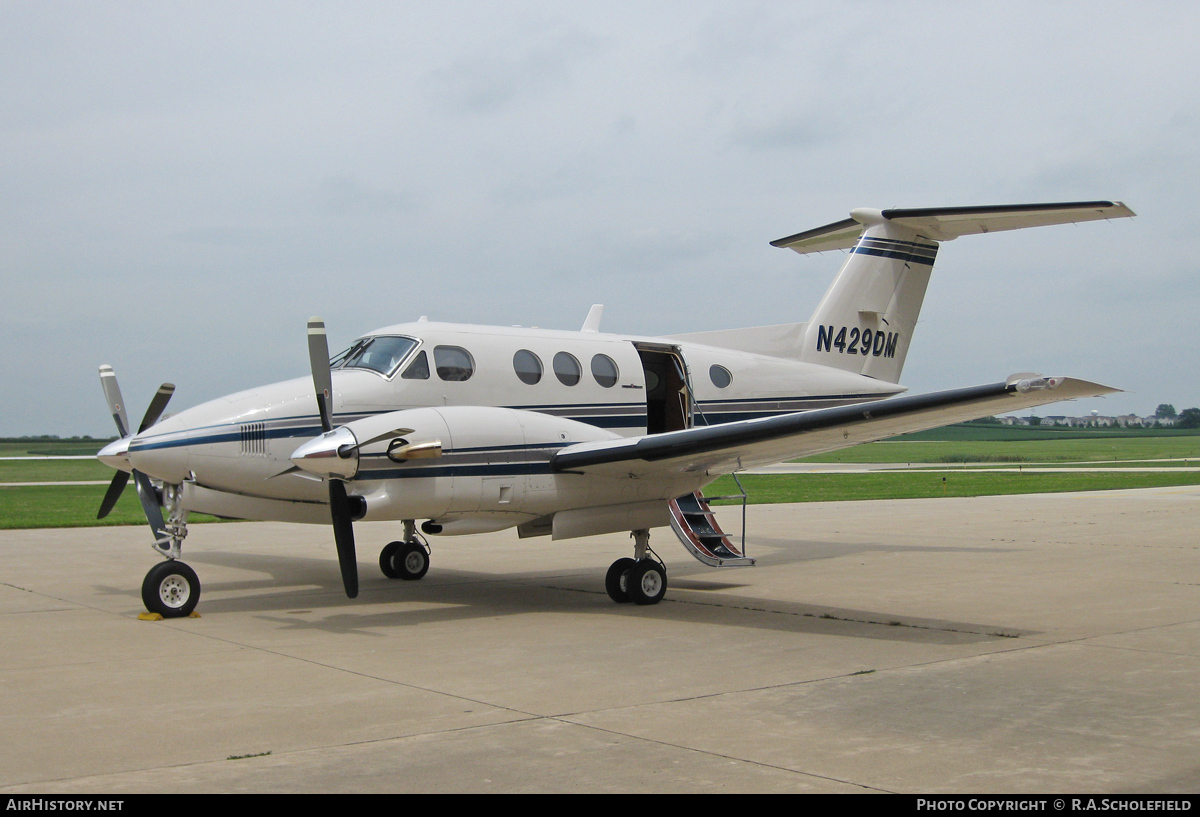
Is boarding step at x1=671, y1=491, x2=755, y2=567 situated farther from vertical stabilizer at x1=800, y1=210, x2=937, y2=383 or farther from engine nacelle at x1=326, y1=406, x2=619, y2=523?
vertical stabilizer at x1=800, y1=210, x2=937, y2=383

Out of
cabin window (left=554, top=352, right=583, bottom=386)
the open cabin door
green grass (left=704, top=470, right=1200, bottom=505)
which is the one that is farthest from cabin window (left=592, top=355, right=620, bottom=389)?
green grass (left=704, top=470, right=1200, bottom=505)

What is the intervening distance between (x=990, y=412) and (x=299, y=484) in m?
6.71

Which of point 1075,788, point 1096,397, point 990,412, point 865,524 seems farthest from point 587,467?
point 865,524

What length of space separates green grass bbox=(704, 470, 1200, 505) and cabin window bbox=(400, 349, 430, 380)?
16.3 meters

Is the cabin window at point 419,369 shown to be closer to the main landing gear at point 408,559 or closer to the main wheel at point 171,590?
the main landing gear at point 408,559

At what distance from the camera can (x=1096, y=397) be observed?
7.80m

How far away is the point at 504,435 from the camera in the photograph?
10195 mm

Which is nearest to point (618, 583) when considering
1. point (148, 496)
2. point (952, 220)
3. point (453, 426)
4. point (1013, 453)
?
point (453, 426)

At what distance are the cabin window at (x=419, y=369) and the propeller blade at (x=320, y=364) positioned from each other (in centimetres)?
118

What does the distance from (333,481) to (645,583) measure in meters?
3.47

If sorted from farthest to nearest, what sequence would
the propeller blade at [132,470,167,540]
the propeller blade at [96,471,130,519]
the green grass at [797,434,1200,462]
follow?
the green grass at [797,434,1200,462] < the propeller blade at [96,471,130,519] < the propeller blade at [132,470,167,540]

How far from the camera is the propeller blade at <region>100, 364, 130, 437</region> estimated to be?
1174 cm

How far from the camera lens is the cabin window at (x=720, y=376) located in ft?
43.9

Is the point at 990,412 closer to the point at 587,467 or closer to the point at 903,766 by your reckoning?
the point at 587,467
